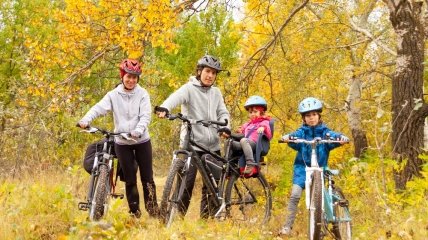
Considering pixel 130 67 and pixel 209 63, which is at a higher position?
pixel 209 63

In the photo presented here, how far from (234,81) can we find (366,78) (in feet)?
15.4

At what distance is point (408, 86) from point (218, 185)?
310 centimetres

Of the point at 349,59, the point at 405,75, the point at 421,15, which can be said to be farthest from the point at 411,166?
the point at 349,59

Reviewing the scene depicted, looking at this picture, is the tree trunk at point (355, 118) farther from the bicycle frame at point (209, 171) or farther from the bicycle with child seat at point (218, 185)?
the bicycle frame at point (209, 171)

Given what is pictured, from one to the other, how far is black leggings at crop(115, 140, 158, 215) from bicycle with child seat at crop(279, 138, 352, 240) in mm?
1519

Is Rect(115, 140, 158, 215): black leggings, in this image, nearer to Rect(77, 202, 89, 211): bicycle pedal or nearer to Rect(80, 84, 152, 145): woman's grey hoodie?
Rect(80, 84, 152, 145): woman's grey hoodie

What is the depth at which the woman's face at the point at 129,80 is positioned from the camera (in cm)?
588

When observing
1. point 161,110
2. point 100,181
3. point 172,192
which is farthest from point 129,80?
point 172,192

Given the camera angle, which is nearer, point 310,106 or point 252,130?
point 310,106

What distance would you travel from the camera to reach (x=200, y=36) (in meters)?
18.7

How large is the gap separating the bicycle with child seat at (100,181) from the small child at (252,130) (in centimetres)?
134

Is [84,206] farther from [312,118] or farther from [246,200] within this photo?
[312,118]

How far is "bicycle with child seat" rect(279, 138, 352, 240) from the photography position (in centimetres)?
521

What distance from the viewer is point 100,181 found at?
546 cm
